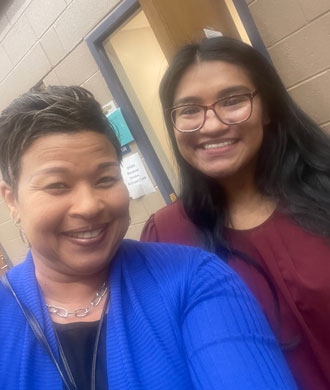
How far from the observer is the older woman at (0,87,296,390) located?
24.5 inches

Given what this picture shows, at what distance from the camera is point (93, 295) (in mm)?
767

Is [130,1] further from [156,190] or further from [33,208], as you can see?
[33,208]

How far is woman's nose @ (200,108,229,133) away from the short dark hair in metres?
0.35

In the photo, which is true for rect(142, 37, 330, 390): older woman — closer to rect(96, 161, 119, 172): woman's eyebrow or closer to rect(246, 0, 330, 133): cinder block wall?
rect(246, 0, 330, 133): cinder block wall

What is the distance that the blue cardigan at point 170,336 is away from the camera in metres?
0.61

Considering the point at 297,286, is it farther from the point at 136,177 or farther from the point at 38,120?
the point at 136,177

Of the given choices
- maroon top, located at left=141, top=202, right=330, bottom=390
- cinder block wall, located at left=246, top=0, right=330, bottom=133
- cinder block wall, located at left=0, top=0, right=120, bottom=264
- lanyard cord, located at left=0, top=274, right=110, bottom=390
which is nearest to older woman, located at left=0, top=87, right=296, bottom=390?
lanyard cord, located at left=0, top=274, right=110, bottom=390

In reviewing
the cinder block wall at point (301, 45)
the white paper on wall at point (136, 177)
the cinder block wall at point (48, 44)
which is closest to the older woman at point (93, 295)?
the cinder block wall at point (301, 45)

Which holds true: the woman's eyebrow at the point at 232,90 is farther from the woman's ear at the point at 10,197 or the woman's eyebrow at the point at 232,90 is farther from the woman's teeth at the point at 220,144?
the woman's ear at the point at 10,197

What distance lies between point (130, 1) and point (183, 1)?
0.42 metres

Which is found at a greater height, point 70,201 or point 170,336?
point 70,201

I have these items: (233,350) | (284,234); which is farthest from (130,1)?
(233,350)

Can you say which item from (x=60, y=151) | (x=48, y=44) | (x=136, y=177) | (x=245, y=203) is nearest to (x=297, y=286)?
(x=245, y=203)

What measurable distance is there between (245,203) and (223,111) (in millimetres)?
301
